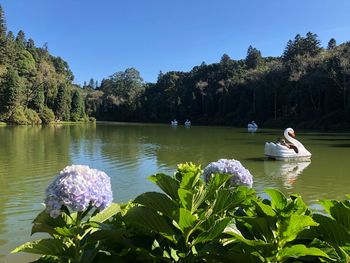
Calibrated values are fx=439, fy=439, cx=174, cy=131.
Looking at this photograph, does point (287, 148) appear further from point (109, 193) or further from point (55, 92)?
point (55, 92)

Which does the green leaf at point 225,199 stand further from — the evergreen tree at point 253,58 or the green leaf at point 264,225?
A: the evergreen tree at point 253,58

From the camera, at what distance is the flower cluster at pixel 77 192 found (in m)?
1.99

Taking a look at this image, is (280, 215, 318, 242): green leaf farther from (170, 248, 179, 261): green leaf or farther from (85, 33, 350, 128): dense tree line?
(85, 33, 350, 128): dense tree line

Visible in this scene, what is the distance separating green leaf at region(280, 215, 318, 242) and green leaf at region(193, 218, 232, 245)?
0.25m

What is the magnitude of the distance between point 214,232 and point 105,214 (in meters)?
→ 0.58

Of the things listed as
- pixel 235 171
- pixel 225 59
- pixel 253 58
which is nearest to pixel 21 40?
pixel 225 59

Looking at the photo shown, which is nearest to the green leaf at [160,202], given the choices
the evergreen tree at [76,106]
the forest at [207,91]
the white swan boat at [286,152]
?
the white swan boat at [286,152]

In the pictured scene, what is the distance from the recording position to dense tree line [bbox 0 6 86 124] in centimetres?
6316

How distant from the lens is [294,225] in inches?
75.5

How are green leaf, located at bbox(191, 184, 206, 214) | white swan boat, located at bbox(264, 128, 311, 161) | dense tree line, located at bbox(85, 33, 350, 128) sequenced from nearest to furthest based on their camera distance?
green leaf, located at bbox(191, 184, 206, 214), white swan boat, located at bbox(264, 128, 311, 161), dense tree line, located at bbox(85, 33, 350, 128)

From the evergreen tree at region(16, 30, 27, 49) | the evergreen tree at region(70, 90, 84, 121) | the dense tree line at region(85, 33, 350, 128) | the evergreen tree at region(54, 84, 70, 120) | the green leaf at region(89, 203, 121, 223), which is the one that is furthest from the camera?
the evergreen tree at region(16, 30, 27, 49)

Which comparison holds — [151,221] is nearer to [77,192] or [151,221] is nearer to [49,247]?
[77,192]

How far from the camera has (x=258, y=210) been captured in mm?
2090

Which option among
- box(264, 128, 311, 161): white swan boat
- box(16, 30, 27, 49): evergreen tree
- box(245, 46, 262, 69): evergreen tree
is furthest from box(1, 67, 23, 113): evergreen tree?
box(264, 128, 311, 161): white swan boat
